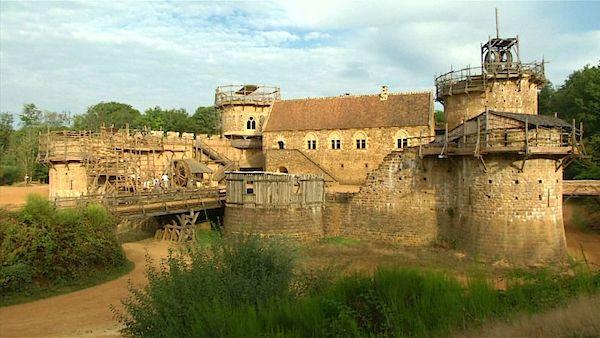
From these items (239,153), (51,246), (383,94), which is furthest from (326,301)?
(239,153)

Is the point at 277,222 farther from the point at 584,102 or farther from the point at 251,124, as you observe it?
the point at 584,102

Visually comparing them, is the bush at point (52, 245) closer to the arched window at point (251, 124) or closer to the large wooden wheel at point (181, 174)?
the large wooden wheel at point (181, 174)

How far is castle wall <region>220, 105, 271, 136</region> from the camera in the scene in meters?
40.8

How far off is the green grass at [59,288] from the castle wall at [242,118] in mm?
Answer: 22475

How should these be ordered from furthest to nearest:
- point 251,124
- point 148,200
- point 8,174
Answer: point 8,174, point 251,124, point 148,200

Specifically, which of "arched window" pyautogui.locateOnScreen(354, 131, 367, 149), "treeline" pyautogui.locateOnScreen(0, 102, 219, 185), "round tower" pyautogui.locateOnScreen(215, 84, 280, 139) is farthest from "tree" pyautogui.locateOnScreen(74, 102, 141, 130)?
"arched window" pyautogui.locateOnScreen(354, 131, 367, 149)

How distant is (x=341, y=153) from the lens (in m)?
33.6

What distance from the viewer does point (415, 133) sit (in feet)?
102

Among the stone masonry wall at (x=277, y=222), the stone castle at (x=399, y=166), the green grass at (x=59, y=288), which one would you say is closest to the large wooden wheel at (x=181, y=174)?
the stone castle at (x=399, y=166)

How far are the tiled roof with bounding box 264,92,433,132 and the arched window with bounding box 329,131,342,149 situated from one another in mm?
555

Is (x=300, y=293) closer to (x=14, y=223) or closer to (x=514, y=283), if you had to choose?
(x=514, y=283)

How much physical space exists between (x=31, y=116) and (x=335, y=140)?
56.6 metres

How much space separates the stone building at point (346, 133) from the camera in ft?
104

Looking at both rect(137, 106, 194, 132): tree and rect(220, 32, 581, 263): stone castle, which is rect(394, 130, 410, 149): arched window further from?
rect(137, 106, 194, 132): tree
